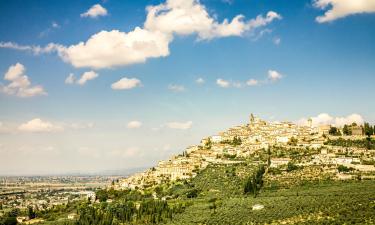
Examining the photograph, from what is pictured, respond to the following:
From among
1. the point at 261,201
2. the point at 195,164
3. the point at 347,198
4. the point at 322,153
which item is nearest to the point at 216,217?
the point at 261,201

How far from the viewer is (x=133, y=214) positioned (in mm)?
70438

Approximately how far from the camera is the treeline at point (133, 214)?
65.6 metres

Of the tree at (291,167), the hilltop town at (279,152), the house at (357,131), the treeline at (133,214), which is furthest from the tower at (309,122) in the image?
the treeline at (133,214)

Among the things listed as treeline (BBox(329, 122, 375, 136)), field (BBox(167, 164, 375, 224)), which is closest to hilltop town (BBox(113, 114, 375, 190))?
treeline (BBox(329, 122, 375, 136))

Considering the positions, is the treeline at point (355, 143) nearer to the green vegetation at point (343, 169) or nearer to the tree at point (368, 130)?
the tree at point (368, 130)

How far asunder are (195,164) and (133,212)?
29153mm

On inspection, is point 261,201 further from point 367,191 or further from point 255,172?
point 255,172

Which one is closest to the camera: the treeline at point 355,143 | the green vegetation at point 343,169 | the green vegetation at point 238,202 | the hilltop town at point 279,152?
the green vegetation at point 238,202

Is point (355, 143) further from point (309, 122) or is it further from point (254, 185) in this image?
point (309, 122)

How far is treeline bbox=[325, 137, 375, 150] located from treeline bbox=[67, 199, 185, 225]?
37551 mm

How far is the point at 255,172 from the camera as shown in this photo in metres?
78.3

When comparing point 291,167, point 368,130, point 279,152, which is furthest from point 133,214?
point 368,130

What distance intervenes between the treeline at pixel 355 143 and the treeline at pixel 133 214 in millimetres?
37551

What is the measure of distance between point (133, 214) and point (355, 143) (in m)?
46.0
